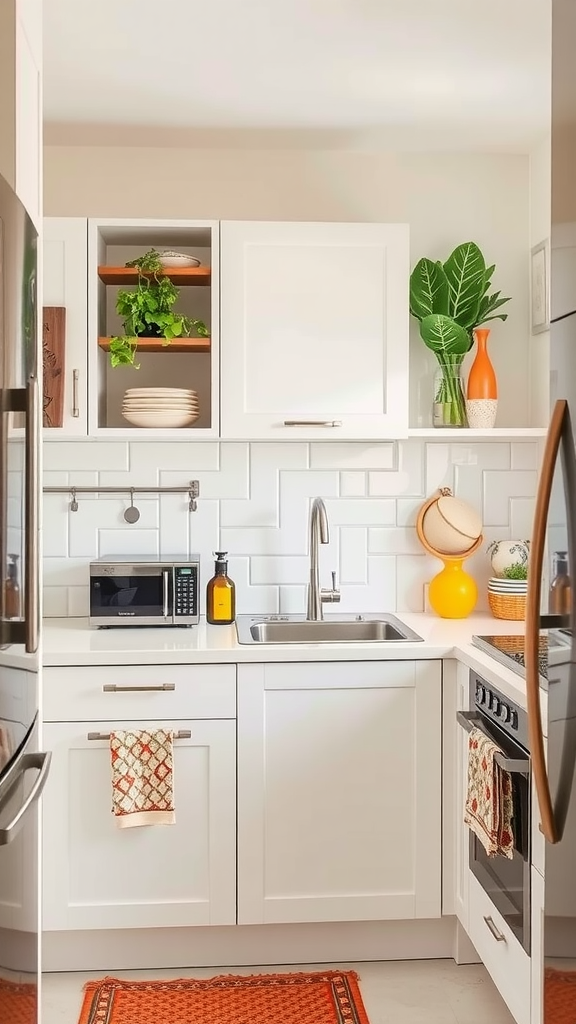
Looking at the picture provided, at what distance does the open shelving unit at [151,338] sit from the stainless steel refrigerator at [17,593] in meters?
1.24

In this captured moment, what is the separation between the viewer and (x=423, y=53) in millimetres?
2496

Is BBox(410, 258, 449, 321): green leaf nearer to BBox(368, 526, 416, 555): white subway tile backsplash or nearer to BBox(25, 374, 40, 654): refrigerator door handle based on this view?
BBox(368, 526, 416, 555): white subway tile backsplash

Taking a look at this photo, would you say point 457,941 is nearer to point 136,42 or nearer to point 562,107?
point 562,107

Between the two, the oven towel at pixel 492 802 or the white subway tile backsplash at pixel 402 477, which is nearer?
the oven towel at pixel 492 802

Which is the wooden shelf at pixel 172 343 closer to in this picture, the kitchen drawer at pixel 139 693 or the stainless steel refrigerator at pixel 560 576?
the kitchen drawer at pixel 139 693

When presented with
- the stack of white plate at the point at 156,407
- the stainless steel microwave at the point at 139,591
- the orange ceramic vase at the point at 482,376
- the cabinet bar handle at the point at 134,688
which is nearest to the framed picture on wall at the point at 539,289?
the orange ceramic vase at the point at 482,376

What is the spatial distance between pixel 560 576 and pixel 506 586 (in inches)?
74.5

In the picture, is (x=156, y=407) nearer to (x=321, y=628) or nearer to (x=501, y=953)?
(x=321, y=628)

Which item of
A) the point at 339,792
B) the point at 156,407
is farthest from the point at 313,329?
the point at 339,792

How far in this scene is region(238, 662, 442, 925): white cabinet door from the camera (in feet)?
8.70

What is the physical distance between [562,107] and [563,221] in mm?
157

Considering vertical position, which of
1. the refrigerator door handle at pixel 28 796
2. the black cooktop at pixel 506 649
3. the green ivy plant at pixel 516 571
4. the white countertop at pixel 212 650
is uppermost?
the green ivy plant at pixel 516 571

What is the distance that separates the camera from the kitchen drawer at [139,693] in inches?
103

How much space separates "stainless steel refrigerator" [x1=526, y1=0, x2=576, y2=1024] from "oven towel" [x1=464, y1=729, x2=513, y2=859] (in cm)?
78
